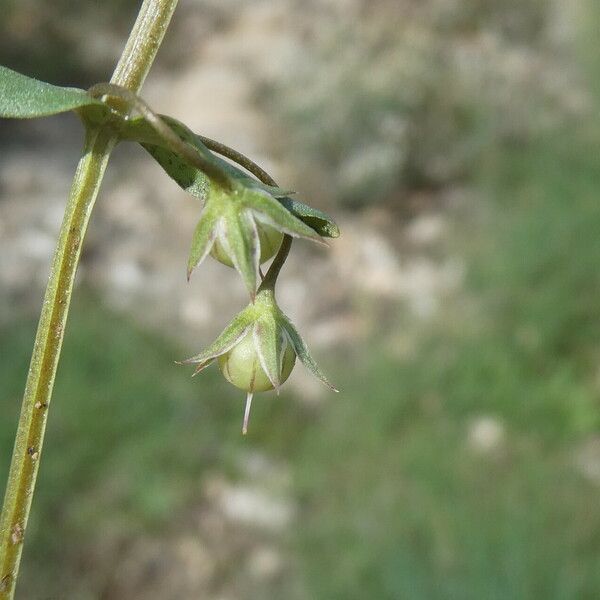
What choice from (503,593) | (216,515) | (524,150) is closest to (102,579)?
(216,515)

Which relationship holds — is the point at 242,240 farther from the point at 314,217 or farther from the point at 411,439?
the point at 411,439

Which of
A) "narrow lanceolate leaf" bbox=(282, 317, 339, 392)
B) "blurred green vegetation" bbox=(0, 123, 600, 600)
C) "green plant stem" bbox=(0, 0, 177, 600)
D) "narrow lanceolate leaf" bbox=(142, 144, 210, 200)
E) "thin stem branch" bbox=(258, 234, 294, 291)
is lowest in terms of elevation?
"green plant stem" bbox=(0, 0, 177, 600)

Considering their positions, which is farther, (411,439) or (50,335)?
(411,439)

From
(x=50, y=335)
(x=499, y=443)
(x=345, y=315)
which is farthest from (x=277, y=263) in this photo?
(x=345, y=315)

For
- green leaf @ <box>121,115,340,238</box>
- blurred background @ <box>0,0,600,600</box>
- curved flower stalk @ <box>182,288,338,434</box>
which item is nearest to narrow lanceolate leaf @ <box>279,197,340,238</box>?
green leaf @ <box>121,115,340,238</box>

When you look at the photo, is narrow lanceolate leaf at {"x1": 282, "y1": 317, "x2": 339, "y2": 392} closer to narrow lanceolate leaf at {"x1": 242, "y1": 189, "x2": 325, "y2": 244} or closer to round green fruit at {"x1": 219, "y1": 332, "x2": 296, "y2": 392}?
round green fruit at {"x1": 219, "y1": 332, "x2": 296, "y2": 392}

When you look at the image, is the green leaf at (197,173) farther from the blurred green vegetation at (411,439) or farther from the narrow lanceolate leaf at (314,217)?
the blurred green vegetation at (411,439)
